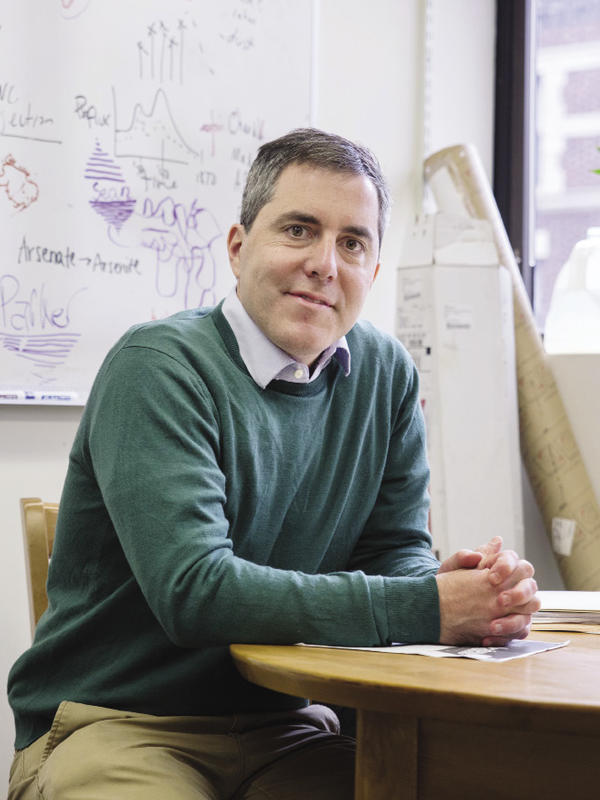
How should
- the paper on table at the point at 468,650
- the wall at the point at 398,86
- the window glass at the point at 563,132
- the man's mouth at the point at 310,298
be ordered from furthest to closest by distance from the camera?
the window glass at the point at 563,132 → the wall at the point at 398,86 → the man's mouth at the point at 310,298 → the paper on table at the point at 468,650

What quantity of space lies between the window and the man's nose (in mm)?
1737

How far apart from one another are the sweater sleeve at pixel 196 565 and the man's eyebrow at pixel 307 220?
34 cm

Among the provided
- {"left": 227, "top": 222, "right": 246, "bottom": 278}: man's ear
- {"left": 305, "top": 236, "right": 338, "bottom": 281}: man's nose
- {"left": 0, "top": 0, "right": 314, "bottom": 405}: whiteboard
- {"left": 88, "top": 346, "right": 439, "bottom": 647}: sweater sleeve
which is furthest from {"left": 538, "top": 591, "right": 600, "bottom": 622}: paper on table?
{"left": 0, "top": 0, "right": 314, "bottom": 405}: whiteboard

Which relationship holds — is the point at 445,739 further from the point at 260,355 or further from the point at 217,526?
the point at 260,355

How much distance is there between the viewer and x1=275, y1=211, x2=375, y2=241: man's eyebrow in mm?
1462

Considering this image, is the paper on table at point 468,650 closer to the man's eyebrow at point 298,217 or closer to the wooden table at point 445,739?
the wooden table at point 445,739

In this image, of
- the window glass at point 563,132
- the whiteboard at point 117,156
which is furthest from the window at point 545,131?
the whiteboard at point 117,156

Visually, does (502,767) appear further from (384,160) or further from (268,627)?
(384,160)

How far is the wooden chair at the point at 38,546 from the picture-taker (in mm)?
1618

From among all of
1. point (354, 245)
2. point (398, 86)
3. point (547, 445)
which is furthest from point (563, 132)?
point (354, 245)

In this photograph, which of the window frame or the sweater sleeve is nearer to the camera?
the sweater sleeve

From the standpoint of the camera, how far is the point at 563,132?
313cm

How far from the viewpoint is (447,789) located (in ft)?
3.21

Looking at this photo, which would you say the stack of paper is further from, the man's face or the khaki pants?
the man's face
